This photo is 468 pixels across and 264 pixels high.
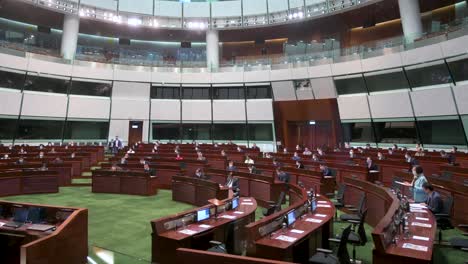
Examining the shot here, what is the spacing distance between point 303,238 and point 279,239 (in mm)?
449

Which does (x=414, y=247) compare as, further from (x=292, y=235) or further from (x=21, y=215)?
(x=21, y=215)

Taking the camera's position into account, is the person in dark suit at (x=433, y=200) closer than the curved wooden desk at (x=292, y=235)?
No

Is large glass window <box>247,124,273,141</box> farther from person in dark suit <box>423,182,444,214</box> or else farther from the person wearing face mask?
person in dark suit <box>423,182,444,214</box>

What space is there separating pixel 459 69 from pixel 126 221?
16157 millimetres

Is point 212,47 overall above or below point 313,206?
above

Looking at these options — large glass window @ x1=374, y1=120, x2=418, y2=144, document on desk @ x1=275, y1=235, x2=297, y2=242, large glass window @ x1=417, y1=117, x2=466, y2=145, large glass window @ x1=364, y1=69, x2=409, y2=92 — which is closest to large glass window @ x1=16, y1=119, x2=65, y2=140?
large glass window @ x1=364, y1=69, x2=409, y2=92

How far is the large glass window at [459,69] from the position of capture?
1520cm

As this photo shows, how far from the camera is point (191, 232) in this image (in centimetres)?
582

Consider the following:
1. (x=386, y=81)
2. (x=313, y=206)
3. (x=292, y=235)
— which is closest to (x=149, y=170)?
(x=313, y=206)

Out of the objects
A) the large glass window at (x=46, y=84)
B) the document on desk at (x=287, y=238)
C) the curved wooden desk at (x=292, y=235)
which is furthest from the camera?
the large glass window at (x=46, y=84)

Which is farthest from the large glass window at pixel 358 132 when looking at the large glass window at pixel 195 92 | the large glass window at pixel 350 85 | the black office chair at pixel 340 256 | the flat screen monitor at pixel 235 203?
the black office chair at pixel 340 256

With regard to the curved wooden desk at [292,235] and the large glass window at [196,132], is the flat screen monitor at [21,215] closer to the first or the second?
the curved wooden desk at [292,235]

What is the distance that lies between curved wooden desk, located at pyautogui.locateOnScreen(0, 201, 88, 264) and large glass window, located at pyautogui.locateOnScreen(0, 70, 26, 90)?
1673cm

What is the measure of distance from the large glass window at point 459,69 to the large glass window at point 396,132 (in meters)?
3.48
